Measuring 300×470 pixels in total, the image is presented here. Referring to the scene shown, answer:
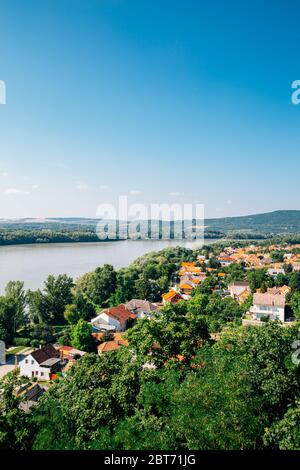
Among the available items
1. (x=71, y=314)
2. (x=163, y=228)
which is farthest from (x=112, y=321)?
(x=163, y=228)

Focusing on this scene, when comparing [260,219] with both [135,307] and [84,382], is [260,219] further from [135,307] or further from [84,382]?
[84,382]

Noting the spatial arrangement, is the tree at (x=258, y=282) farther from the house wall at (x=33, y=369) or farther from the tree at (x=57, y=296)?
the house wall at (x=33, y=369)

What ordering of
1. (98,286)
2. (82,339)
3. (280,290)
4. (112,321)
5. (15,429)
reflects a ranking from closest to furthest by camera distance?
(15,429) < (82,339) < (112,321) < (280,290) < (98,286)

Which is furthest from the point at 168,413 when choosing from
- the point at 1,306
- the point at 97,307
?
the point at 97,307

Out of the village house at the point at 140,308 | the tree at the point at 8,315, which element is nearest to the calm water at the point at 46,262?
the tree at the point at 8,315

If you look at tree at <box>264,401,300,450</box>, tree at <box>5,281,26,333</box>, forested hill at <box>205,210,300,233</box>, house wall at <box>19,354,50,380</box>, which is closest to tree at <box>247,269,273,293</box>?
tree at <box>5,281,26,333</box>

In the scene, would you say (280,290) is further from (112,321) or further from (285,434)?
(285,434)
